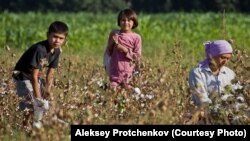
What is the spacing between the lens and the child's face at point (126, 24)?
8766 millimetres

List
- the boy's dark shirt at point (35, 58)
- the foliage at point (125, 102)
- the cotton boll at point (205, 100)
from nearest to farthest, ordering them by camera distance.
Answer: the foliage at point (125, 102), the cotton boll at point (205, 100), the boy's dark shirt at point (35, 58)

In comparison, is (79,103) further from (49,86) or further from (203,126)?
(203,126)

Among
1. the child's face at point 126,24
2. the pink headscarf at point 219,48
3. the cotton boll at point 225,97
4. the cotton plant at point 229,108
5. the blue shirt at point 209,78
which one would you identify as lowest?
the cotton plant at point 229,108

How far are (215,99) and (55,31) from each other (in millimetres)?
1860

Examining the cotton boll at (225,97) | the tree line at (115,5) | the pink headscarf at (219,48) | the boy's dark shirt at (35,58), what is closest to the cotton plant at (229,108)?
the cotton boll at (225,97)

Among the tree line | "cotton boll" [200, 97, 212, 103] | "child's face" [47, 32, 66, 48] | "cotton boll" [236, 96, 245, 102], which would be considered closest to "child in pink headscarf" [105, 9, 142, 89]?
"child's face" [47, 32, 66, 48]

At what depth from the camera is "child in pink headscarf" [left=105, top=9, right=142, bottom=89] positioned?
28.7 ft

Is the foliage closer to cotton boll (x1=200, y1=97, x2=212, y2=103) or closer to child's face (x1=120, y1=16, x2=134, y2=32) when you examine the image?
cotton boll (x1=200, y1=97, x2=212, y2=103)

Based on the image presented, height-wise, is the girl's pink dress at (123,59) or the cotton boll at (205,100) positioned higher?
the girl's pink dress at (123,59)

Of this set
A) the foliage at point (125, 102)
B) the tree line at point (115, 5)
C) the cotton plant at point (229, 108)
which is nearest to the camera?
the foliage at point (125, 102)

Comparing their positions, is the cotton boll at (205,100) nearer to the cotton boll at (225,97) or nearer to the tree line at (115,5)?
the cotton boll at (225,97)

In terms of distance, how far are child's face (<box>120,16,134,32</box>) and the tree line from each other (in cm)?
5564

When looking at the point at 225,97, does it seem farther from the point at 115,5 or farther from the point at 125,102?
the point at 115,5

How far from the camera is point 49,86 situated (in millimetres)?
7590
